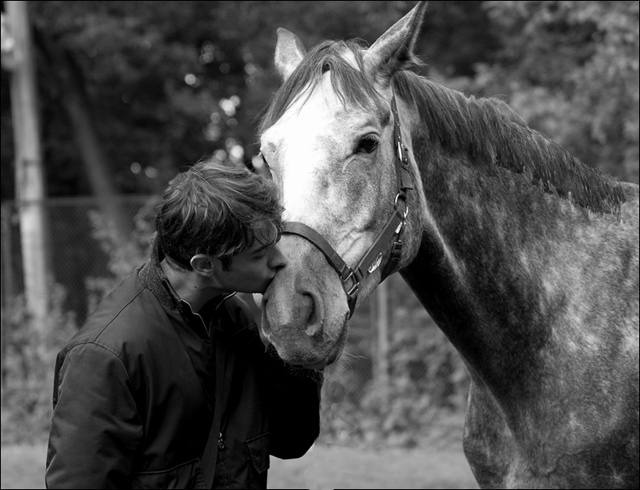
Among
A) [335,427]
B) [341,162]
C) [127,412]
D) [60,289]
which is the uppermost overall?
[341,162]

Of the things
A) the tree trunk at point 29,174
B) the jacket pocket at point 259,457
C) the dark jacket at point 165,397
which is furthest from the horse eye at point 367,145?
the tree trunk at point 29,174

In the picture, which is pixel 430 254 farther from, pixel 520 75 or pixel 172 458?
pixel 520 75

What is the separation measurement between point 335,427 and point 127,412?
20.9 ft

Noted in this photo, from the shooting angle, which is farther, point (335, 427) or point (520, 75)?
point (520, 75)

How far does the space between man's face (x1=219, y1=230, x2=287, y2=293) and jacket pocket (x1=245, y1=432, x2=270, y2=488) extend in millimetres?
441

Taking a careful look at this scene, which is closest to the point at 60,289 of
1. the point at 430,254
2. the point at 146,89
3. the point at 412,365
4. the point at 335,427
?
the point at 335,427

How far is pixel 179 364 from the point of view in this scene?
208cm

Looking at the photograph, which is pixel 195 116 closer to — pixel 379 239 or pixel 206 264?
pixel 379 239

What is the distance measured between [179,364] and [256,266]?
1.10 feet

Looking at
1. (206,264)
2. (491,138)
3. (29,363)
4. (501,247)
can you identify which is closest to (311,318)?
(206,264)

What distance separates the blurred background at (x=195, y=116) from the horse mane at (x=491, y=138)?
2.75 metres

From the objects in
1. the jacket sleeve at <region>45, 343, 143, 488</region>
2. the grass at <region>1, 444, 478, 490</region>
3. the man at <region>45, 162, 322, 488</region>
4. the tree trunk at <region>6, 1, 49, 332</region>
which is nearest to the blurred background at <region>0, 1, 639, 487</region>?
the tree trunk at <region>6, 1, 49, 332</region>

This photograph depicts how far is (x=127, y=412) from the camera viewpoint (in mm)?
1938

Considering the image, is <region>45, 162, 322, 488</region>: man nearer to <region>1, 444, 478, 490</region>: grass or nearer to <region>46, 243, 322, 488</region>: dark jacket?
<region>46, 243, 322, 488</region>: dark jacket
